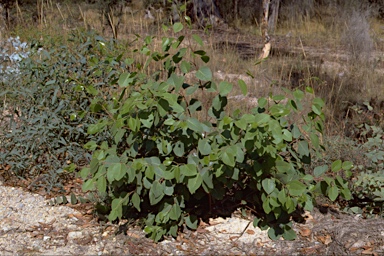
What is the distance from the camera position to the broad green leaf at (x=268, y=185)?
315 centimetres

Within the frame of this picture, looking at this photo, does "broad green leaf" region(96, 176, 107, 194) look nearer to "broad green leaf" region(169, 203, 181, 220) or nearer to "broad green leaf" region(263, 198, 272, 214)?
"broad green leaf" region(169, 203, 181, 220)

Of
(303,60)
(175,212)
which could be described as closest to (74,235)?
(175,212)

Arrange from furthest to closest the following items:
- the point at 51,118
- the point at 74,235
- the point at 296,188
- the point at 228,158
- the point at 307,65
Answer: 1. the point at 307,65
2. the point at 51,118
3. the point at 74,235
4. the point at 296,188
5. the point at 228,158

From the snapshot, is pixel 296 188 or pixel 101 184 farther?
pixel 296 188

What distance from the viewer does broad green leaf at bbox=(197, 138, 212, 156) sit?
3.11m

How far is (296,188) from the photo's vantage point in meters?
3.16

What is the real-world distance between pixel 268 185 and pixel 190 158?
1.60 feet

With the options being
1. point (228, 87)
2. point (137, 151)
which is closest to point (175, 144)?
point (137, 151)

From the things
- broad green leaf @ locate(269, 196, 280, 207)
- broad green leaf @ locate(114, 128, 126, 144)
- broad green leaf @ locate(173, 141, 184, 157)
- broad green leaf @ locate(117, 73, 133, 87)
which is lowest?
broad green leaf @ locate(269, 196, 280, 207)

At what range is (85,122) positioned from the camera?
4184 mm

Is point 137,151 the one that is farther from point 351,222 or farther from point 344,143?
point 344,143

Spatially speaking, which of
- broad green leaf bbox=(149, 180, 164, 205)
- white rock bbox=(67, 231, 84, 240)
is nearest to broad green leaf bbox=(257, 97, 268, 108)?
broad green leaf bbox=(149, 180, 164, 205)

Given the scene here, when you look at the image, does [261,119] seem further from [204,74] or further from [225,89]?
[204,74]

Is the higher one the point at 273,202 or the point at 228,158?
the point at 228,158
